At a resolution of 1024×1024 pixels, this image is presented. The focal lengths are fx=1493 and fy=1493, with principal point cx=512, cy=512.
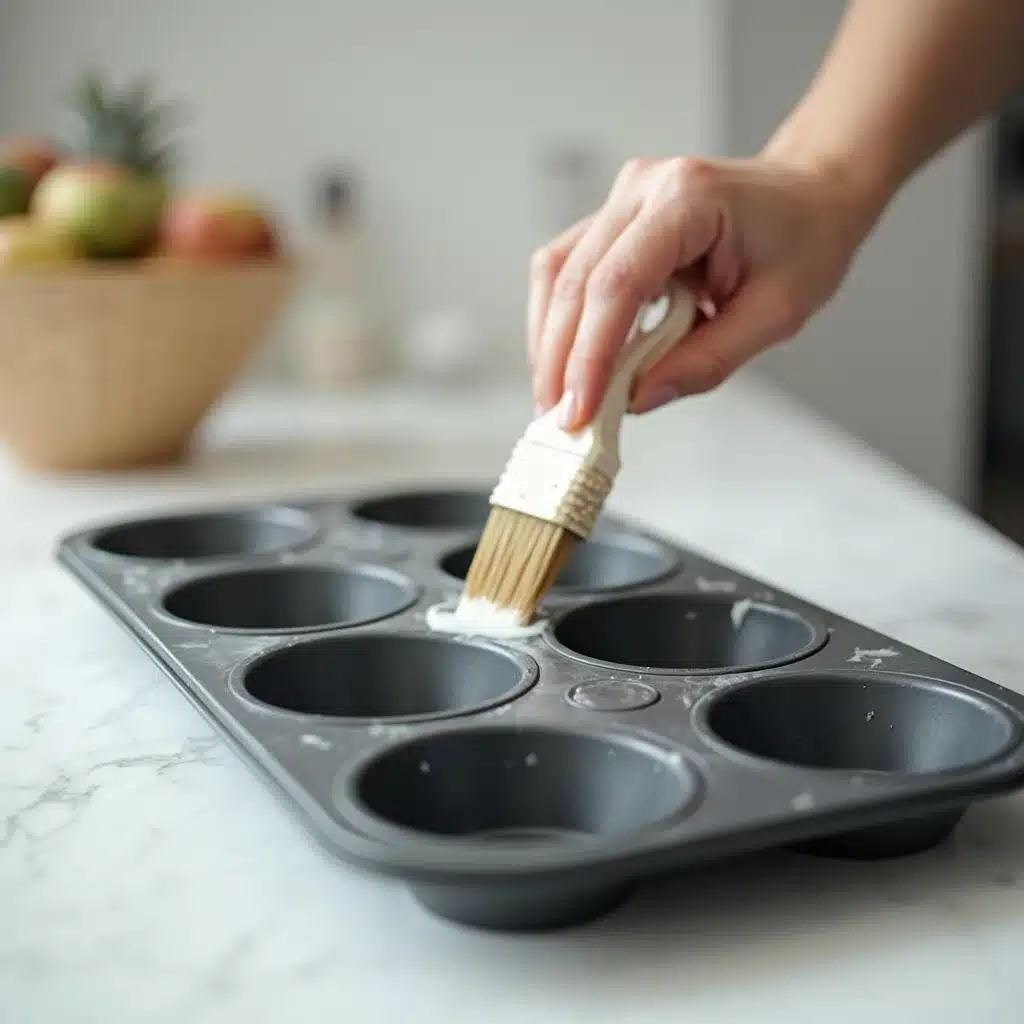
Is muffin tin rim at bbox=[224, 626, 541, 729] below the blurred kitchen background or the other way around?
below

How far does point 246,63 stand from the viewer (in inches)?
84.8

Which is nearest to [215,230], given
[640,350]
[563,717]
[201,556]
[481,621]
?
[201,556]

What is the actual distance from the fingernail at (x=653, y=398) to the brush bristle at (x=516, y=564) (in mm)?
132

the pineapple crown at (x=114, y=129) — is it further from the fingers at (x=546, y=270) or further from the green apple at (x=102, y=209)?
the fingers at (x=546, y=270)

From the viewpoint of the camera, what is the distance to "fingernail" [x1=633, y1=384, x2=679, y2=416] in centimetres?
98

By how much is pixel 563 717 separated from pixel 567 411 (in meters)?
0.26

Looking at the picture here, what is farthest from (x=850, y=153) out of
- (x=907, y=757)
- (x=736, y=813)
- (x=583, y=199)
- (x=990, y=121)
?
(x=990, y=121)

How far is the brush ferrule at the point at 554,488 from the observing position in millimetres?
868

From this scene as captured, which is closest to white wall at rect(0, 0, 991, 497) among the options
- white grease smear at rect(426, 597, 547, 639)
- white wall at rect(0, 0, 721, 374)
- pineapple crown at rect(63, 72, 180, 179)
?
white wall at rect(0, 0, 721, 374)

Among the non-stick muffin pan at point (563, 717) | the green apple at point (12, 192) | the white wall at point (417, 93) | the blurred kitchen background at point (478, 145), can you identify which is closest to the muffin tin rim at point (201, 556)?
the non-stick muffin pan at point (563, 717)

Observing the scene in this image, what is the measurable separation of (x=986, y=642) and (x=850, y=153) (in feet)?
1.23

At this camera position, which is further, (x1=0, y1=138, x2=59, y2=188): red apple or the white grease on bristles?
(x1=0, y1=138, x2=59, y2=188): red apple

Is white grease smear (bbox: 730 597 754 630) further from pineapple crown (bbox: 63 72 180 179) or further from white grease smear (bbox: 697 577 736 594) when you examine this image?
pineapple crown (bbox: 63 72 180 179)

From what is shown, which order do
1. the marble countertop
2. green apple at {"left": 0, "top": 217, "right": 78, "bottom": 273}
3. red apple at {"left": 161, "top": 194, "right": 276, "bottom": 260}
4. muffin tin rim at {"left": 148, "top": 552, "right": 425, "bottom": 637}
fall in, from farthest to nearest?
1. red apple at {"left": 161, "top": 194, "right": 276, "bottom": 260}
2. green apple at {"left": 0, "top": 217, "right": 78, "bottom": 273}
3. muffin tin rim at {"left": 148, "top": 552, "right": 425, "bottom": 637}
4. the marble countertop
